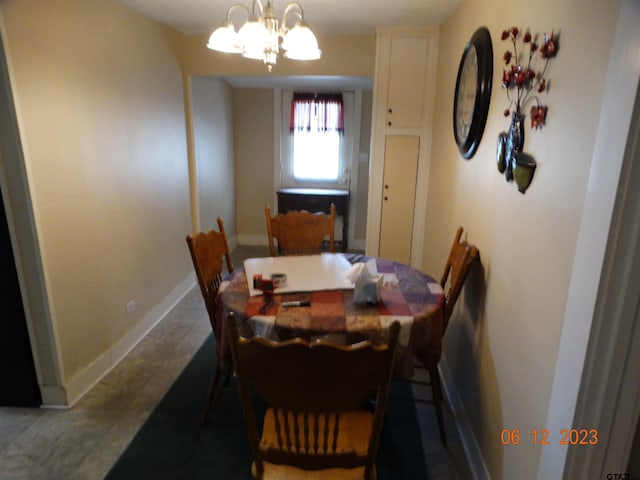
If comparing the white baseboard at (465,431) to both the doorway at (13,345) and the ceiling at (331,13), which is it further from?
the ceiling at (331,13)

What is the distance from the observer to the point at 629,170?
87cm

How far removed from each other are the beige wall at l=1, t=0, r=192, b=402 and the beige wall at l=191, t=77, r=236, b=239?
47 centimetres

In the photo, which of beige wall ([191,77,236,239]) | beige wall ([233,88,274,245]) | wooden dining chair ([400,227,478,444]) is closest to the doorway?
beige wall ([191,77,236,239])

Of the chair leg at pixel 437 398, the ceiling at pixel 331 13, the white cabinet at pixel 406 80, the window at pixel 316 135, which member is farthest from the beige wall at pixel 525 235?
the window at pixel 316 135

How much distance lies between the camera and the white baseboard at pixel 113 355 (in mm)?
2164

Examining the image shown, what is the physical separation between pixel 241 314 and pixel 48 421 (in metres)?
1.33

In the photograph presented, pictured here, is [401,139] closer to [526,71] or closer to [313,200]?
[313,200]

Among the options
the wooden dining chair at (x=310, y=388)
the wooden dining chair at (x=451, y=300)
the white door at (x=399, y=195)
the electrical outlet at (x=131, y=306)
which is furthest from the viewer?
the white door at (x=399, y=195)

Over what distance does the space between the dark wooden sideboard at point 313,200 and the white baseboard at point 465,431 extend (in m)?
2.60

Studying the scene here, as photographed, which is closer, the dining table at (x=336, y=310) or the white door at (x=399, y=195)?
the dining table at (x=336, y=310)

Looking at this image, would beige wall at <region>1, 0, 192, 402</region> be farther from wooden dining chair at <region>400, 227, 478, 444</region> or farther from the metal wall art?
the metal wall art

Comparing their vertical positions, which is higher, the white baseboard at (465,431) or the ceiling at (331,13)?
the ceiling at (331,13)

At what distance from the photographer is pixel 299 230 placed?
2.77 metres

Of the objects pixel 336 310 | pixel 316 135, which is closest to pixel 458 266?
pixel 336 310
